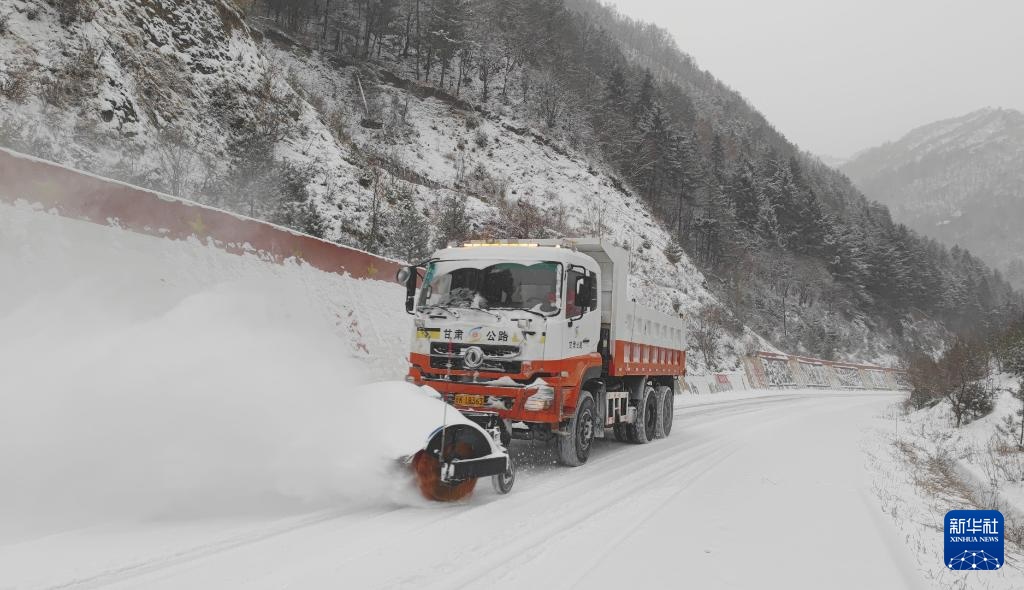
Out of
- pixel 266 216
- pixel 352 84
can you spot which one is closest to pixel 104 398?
pixel 266 216

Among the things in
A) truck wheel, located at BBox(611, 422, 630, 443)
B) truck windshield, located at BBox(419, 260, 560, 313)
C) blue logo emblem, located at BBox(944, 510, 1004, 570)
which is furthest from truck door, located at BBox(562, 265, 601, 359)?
blue logo emblem, located at BBox(944, 510, 1004, 570)

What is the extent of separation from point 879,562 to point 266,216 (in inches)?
699

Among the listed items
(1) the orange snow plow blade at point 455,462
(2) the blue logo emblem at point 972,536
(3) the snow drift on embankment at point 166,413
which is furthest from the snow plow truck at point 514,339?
(2) the blue logo emblem at point 972,536

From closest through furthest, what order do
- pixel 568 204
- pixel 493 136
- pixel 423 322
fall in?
pixel 423 322
pixel 568 204
pixel 493 136

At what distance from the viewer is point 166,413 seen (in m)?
4.79

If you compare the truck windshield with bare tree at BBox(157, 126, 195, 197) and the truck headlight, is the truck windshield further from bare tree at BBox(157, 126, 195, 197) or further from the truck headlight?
bare tree at BBox(157, 126, 195, 197)

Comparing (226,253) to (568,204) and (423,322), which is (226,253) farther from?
(568,204)

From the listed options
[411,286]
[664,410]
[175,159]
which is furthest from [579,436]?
[175,159]

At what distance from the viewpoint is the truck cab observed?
7008mm

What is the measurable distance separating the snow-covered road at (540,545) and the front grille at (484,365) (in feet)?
4.36

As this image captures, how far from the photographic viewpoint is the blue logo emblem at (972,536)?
4465 mm

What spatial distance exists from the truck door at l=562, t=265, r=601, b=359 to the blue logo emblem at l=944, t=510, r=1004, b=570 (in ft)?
13.5

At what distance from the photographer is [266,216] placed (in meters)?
18.0

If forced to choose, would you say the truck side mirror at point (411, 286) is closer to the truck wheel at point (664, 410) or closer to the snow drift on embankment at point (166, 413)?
the snow drift on embankment at point (166, 413)
